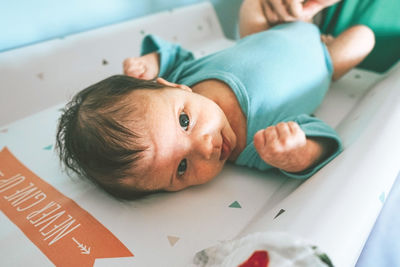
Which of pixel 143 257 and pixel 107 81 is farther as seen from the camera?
pixel 107 81

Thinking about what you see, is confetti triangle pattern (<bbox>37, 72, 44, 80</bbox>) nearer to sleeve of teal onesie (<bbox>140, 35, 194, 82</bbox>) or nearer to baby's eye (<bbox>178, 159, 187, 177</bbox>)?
sleeve of teal onesie (<bbox>140, 35, 194, 82</bbox>)

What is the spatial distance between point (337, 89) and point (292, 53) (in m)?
0.23

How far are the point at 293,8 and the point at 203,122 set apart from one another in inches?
19.6

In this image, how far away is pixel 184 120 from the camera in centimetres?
54

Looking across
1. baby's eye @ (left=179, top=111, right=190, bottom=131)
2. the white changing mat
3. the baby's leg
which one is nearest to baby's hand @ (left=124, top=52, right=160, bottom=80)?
the white changing mat

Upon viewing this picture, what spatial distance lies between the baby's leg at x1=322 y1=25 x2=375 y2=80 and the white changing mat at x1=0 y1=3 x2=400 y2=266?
0.07 metres

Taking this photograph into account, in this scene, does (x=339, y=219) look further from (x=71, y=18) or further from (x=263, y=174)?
(x=71, y=18)

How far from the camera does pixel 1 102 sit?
710mm

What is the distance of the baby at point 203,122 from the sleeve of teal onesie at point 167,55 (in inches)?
1.3

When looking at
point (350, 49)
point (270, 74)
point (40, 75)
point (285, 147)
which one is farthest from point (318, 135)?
point (40, 75)

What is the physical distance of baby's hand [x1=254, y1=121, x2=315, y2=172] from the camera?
1.55 feet

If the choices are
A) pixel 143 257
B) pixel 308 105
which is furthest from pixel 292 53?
pixel 143 257

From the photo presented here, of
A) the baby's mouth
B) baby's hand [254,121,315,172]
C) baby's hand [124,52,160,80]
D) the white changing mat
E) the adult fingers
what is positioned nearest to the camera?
the white changing mat

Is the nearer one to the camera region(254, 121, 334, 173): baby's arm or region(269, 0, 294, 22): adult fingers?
region(254, 121, 334, 173): baby's arm
